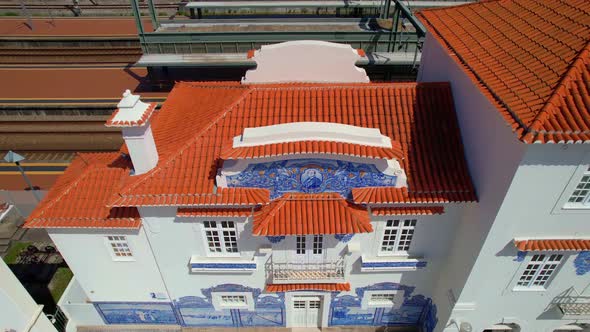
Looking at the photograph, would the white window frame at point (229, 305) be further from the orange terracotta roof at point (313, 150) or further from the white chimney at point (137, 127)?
the orange terracotta roof at point (313, 150)

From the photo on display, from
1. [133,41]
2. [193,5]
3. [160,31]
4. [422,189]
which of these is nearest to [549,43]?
[422,189]

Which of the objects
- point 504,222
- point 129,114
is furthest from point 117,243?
point 504,222

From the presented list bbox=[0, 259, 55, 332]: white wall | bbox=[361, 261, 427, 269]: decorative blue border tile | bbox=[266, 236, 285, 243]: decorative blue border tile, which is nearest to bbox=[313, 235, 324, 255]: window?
bbox=[266, 236, 285, 243]: decorative blue border tile

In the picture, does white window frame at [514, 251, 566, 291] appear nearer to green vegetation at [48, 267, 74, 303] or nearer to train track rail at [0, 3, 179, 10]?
green vegetation at [48, 267, 74, 303]

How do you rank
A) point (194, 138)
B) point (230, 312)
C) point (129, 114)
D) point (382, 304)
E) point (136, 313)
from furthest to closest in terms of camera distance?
point (136, 313)
point (230, 312)
point (382, 304)
point (194, 138)
point (129, 114)

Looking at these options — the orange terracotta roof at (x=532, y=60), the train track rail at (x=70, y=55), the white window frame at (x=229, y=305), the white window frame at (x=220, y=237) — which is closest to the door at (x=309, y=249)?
the white window frame at (x=220, y=237)

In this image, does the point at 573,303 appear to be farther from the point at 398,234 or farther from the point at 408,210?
the point at 408,210
